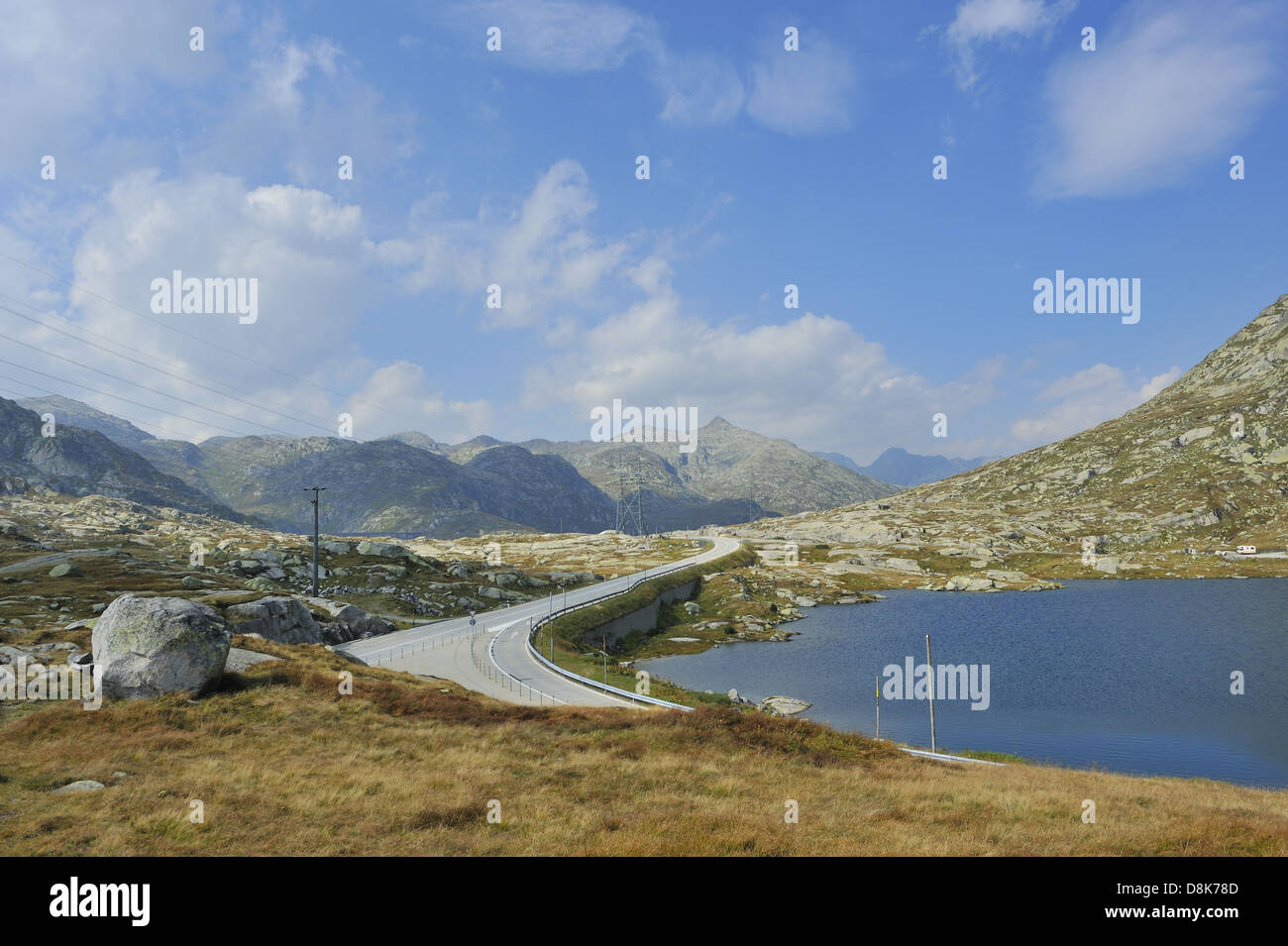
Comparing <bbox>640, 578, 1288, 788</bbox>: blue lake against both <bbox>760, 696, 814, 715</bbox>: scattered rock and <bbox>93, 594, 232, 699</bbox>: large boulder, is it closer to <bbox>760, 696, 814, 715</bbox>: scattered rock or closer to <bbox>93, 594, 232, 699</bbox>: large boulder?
<bbox>760, 696, 814, 715</bbox>: scattered rock

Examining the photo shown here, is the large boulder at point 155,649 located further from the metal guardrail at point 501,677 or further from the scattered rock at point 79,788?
the metal guardrail at point 501,677

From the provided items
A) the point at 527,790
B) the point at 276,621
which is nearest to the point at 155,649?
the point at 527,790

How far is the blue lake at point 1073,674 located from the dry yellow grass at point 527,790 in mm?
21155

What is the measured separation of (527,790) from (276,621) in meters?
44.6

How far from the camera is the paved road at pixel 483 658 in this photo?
1843 inches

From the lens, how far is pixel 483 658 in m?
58.7

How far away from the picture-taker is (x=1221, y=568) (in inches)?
5817

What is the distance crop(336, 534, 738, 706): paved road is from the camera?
46812mm

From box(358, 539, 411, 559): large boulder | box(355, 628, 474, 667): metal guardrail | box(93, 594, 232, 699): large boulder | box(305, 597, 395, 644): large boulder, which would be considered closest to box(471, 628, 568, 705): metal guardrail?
box(355, 628, 474, 667): metal guardrail

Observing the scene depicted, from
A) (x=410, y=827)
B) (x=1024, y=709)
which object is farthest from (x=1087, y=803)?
(x=1024, y=709)

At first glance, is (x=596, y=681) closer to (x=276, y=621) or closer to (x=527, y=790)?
(x=276, y=621)
